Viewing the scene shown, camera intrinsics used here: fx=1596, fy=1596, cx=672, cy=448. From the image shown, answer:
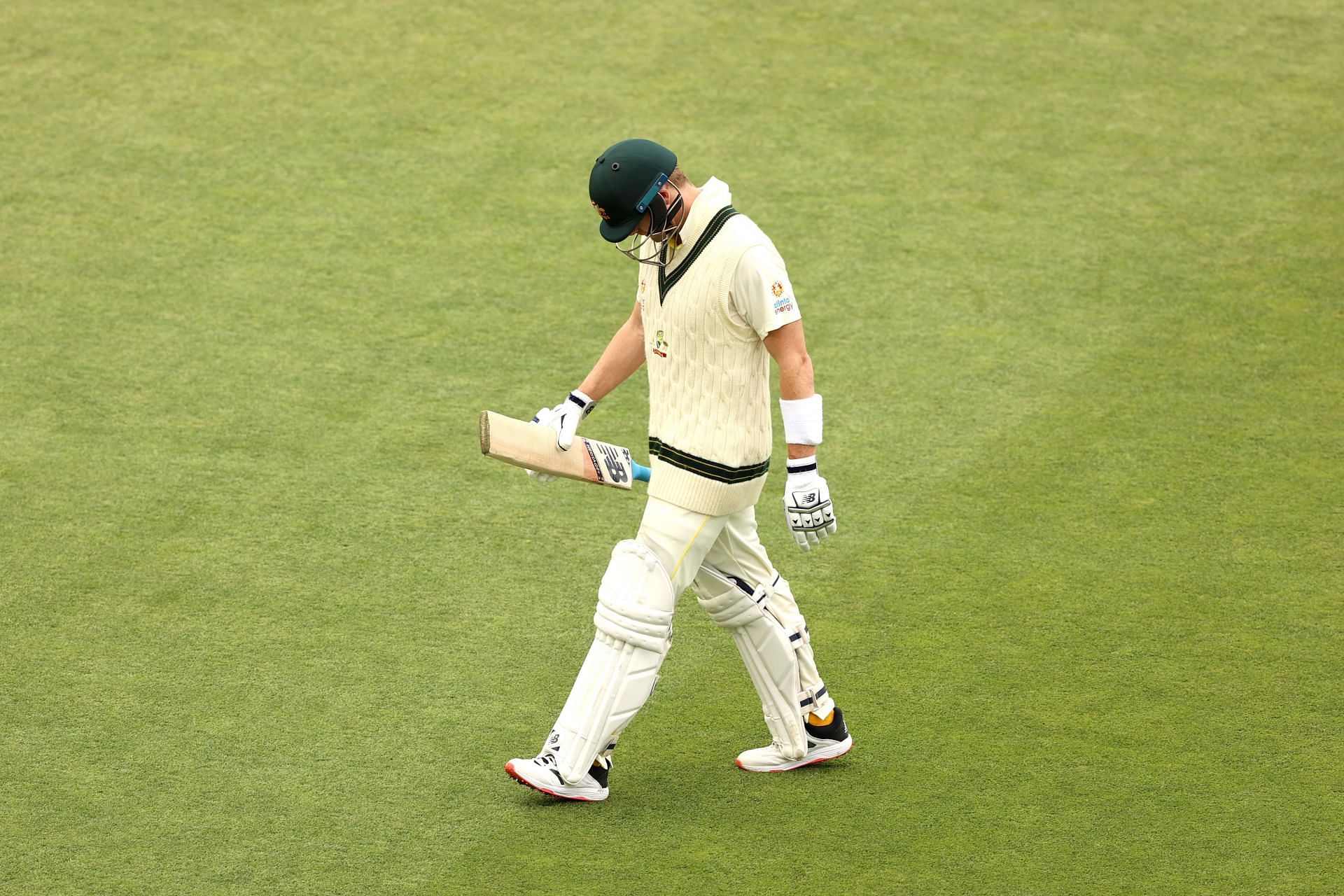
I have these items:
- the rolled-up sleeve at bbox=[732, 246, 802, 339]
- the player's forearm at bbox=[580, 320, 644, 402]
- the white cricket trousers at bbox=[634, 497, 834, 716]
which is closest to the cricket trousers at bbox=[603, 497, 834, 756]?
the white cricket trousers at bbox=[634, 497, 834, 716]

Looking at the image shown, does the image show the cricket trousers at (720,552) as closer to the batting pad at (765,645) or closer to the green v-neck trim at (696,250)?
the batting pad at (765,645)

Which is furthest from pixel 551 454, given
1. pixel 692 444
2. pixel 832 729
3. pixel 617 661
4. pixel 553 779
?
pixel 832 729

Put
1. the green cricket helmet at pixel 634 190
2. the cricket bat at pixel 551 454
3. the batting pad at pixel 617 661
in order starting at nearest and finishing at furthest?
1. the green cricket helmet at pixel 634 190
2. the batting pad at pixel 617 661
3. the cricket bat at pixel 551 454

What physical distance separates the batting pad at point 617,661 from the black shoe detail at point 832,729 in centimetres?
60

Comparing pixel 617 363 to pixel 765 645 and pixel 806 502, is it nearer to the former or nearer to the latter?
pixel 806 502

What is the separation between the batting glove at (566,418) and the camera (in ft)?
16.3

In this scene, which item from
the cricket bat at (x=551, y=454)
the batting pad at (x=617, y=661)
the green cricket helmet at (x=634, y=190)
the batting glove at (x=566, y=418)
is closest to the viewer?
the green cricket helmet at (x=634, y=190)

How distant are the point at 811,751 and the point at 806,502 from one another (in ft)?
2.99

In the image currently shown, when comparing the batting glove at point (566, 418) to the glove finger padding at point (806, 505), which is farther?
the batting glove at point (566, 418)

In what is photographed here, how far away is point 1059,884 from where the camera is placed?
4.38 metres

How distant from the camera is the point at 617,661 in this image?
467 cm

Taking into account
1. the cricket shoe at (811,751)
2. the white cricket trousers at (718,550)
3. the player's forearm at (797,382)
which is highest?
the player's forearm at (797,382)

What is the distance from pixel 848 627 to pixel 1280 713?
1.46 m

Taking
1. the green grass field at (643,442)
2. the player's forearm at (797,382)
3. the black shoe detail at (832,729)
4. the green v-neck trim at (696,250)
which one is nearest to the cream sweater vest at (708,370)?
the green v-neck trim at (696,250)
